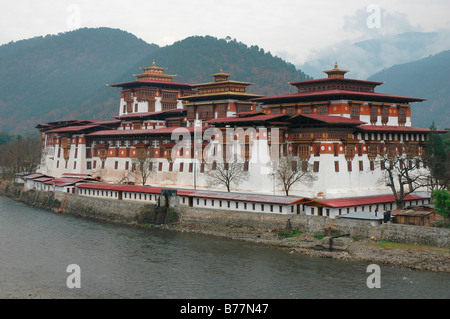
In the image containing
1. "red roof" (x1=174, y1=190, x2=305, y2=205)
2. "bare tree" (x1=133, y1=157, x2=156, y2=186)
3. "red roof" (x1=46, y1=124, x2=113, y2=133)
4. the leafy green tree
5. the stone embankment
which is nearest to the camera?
the stone embankment

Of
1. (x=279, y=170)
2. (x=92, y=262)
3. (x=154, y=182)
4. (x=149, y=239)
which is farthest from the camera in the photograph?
(x=154, y=182)

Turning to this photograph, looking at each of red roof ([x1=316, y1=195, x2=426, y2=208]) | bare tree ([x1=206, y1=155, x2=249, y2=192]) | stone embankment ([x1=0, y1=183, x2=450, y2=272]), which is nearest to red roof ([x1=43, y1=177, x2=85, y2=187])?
stone embankment ([x1=0, y1=183, x2=450, y2=272])

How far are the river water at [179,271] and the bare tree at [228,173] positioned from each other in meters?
12.3

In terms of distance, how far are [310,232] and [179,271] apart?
17.5 meters

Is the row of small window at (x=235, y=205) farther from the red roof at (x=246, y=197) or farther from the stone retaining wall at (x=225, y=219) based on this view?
the stone retaining wall at (x=225, y=219)

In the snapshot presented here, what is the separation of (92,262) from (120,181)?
139ft

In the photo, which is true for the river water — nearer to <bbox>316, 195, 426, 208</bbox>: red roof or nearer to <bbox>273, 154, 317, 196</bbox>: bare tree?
<bbox>316, 195, 426, 208</bbox>: red roof

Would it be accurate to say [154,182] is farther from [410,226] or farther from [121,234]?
[410,226]

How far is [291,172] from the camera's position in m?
71.8

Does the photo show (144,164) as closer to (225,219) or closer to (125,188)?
(125,188)

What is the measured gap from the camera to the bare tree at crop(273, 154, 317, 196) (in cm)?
7069

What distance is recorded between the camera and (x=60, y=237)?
6662cm
